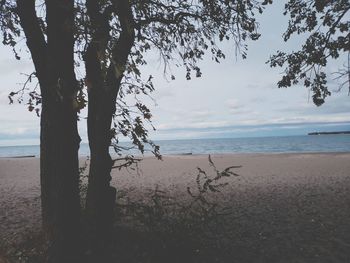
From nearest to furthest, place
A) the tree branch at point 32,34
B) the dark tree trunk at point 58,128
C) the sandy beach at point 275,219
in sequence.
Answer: the dark tree trunk at point 58,128 < the tree branch at point 32,34 < the sandy beach at point 275,219

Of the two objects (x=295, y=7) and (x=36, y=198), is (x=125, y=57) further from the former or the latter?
(x=36, y=198)

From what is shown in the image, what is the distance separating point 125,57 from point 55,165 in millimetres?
2266

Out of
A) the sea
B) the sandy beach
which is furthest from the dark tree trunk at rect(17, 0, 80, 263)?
the sea

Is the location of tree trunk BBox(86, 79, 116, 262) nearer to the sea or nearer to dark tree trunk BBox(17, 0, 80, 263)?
dark tree trunk BBox(17, 0, 80, 263)

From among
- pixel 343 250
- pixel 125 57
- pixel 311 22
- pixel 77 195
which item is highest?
pixel 311 22

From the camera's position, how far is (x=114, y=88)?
19.0 ft

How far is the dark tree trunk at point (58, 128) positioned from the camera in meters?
4.62

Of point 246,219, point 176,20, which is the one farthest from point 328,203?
point 176,20

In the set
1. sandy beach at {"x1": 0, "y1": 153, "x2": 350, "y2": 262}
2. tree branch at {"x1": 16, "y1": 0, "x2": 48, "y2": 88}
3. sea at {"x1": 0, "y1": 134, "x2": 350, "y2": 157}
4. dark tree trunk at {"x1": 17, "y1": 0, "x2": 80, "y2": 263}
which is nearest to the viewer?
dark tree trunk at {"x1": 17, "y1": 0, "x2": 80, "y2": 263}

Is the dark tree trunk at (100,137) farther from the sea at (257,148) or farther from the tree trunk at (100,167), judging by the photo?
the sea at (257,148)

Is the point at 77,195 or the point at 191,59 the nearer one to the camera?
the point at 77,195

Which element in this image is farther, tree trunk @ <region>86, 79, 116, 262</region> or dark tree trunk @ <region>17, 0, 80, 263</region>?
tree trunk @ <region>86, 79, 116, 262</region>

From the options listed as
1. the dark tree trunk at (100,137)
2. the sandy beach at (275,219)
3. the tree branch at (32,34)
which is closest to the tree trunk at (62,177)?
the tree branch at (32,34)

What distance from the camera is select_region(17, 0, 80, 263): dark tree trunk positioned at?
182 inches
